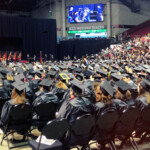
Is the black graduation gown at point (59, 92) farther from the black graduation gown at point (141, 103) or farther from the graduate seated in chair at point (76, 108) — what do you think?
the black graduation gown at point (141, 103)

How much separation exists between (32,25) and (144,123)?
63.0ft

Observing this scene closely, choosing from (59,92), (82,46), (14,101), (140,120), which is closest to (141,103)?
(140,120)

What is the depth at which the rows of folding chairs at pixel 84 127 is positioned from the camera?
2.88 m

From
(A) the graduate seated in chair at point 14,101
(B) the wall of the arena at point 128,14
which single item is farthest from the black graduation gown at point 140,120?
(B) the wall of the arena at point 128,14

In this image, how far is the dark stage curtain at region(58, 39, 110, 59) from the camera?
2261 cm

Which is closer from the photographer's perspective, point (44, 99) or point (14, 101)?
point (14, 101)

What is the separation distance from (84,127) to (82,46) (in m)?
20.3

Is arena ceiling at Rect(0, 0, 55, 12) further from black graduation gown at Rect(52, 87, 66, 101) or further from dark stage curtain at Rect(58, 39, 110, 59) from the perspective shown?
black graduation gown at Rect(52, 87, 66, 101)

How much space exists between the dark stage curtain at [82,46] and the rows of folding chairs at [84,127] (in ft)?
62.3

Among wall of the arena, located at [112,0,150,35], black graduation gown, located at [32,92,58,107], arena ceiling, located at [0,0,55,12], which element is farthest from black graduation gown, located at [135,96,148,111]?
arena ceiling, located at [0,0,55,12]

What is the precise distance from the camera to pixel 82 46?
23.2 m

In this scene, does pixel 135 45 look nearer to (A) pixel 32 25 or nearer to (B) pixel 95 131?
(A) pixel 32 25

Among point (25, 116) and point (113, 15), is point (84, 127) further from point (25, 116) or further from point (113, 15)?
point (113, 15)

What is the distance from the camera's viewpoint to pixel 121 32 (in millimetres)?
26891
